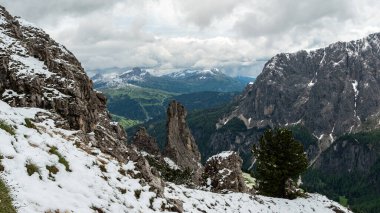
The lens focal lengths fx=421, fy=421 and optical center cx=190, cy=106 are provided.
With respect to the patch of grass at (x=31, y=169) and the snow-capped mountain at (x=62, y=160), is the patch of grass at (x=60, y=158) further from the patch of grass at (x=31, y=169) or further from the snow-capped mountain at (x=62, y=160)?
the patch of grass at (x=31, y=169)

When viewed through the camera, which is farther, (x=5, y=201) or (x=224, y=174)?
(x=224, y=174)

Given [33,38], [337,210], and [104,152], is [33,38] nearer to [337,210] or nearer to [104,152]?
[104,152]

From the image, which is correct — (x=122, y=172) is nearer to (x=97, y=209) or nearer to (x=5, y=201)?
(x=97, y=209)

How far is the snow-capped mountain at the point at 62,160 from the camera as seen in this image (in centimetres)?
2161

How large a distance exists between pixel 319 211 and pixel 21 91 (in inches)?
1421

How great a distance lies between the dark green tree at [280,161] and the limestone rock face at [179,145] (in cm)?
10106

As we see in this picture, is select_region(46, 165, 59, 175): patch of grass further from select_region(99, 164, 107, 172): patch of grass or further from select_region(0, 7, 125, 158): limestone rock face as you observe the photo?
select_region(0, 7, 125, 158): limestone rock face

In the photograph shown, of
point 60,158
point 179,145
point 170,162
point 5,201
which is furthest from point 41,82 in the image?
point 179,145

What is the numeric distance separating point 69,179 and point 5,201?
245 inches

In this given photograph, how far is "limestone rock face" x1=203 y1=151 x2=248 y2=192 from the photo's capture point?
6744 centimetres

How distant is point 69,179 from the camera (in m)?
23.9

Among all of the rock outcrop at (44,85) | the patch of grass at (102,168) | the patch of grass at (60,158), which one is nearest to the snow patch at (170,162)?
the rock outcrop at (44,85)

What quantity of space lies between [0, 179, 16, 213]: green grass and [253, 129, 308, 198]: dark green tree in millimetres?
45220

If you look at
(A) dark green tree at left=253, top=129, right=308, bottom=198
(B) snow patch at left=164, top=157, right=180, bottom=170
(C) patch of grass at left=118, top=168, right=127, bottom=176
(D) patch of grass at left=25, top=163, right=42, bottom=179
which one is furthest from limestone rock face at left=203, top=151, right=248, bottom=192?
(B) snow patch at left=164, top=157, right=180, bottom=170
